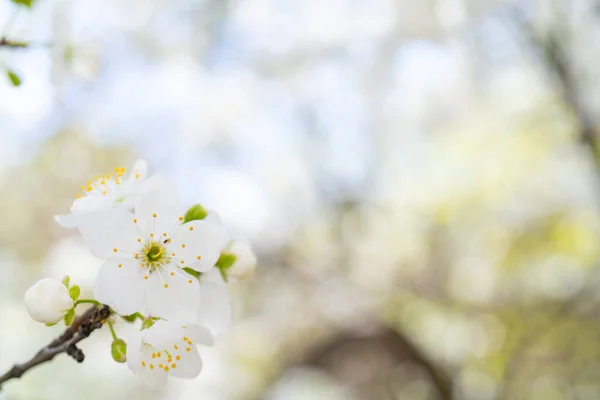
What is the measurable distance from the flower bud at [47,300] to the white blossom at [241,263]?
18 centimetres

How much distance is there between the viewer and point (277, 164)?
4578 millimetres

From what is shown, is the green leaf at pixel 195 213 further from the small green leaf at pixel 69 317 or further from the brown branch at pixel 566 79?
the brown branch at pixel 566 79

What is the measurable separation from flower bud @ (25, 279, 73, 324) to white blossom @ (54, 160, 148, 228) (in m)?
0.06

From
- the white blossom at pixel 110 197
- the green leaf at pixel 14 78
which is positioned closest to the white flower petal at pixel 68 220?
the white blossom at pixel 110 197

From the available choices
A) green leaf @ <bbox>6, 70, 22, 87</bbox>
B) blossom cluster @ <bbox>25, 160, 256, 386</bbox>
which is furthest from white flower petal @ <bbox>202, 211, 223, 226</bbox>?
green leaf @ <bbox>6, 70, 22, 87</bbox>

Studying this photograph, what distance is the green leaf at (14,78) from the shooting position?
25.6 inches

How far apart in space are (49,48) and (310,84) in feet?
12.0

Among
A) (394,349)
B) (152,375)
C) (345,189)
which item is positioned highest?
(345,189)

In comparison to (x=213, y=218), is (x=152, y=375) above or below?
below

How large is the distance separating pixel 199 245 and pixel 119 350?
135 millimetres

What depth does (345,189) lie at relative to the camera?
4.20 metres

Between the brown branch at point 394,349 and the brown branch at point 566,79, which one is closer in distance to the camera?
the brown branch at point 566,79

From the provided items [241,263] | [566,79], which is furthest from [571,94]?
[241,263]

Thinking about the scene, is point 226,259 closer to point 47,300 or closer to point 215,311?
point 215,311
